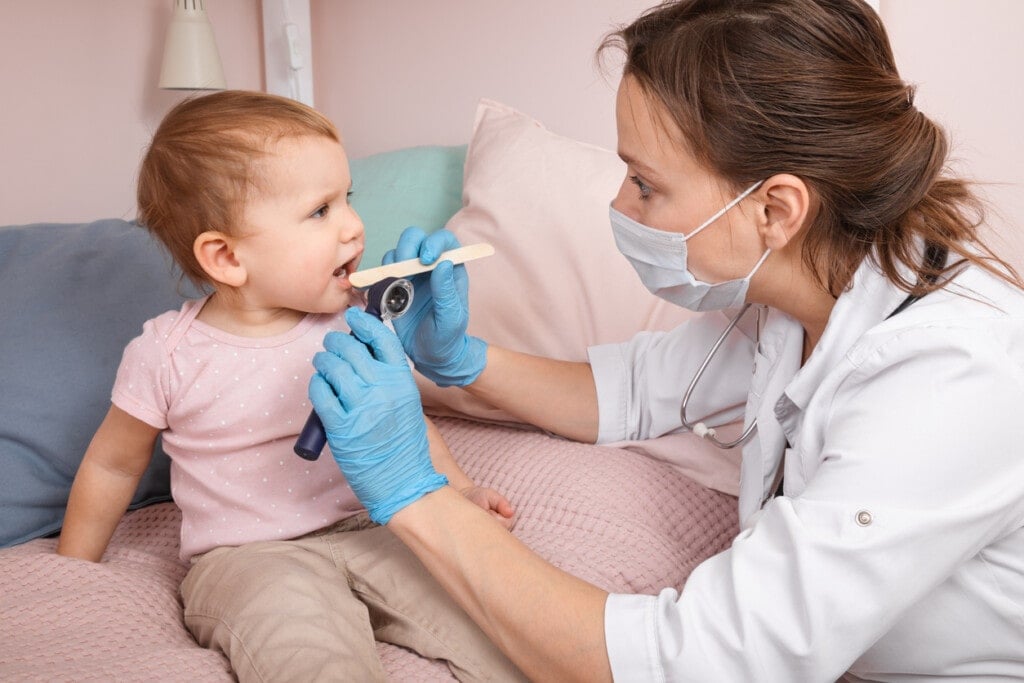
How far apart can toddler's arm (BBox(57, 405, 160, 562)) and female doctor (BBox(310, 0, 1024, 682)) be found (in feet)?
1.22

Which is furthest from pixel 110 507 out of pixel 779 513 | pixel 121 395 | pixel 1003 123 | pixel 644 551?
pixel 1003 123

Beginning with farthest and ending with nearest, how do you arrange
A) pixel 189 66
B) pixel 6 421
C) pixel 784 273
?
pixel 189 66
pixel 6 421
pixel 784 273

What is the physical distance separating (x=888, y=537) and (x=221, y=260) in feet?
2.80

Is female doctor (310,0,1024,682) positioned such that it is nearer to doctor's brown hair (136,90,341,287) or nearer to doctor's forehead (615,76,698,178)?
doctor's forehead (615,76,698,178)

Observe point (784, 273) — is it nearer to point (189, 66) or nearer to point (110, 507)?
point (110, 507)

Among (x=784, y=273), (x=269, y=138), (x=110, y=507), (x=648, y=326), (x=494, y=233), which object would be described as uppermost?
(x=269, y=138)

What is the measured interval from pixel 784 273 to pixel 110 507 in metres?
0.94

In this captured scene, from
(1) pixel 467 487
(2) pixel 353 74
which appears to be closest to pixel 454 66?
(2) pixel 353 74

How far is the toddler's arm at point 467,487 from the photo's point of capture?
1392 millimetres

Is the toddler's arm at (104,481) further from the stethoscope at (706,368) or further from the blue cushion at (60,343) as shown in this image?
the stethoscope at (706,368)

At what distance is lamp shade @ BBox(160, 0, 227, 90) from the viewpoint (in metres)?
2.28

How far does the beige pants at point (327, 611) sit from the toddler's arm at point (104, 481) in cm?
16

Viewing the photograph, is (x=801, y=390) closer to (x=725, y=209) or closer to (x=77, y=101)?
(x=725, y=209)

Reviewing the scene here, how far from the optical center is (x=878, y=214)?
1164 millimetres
